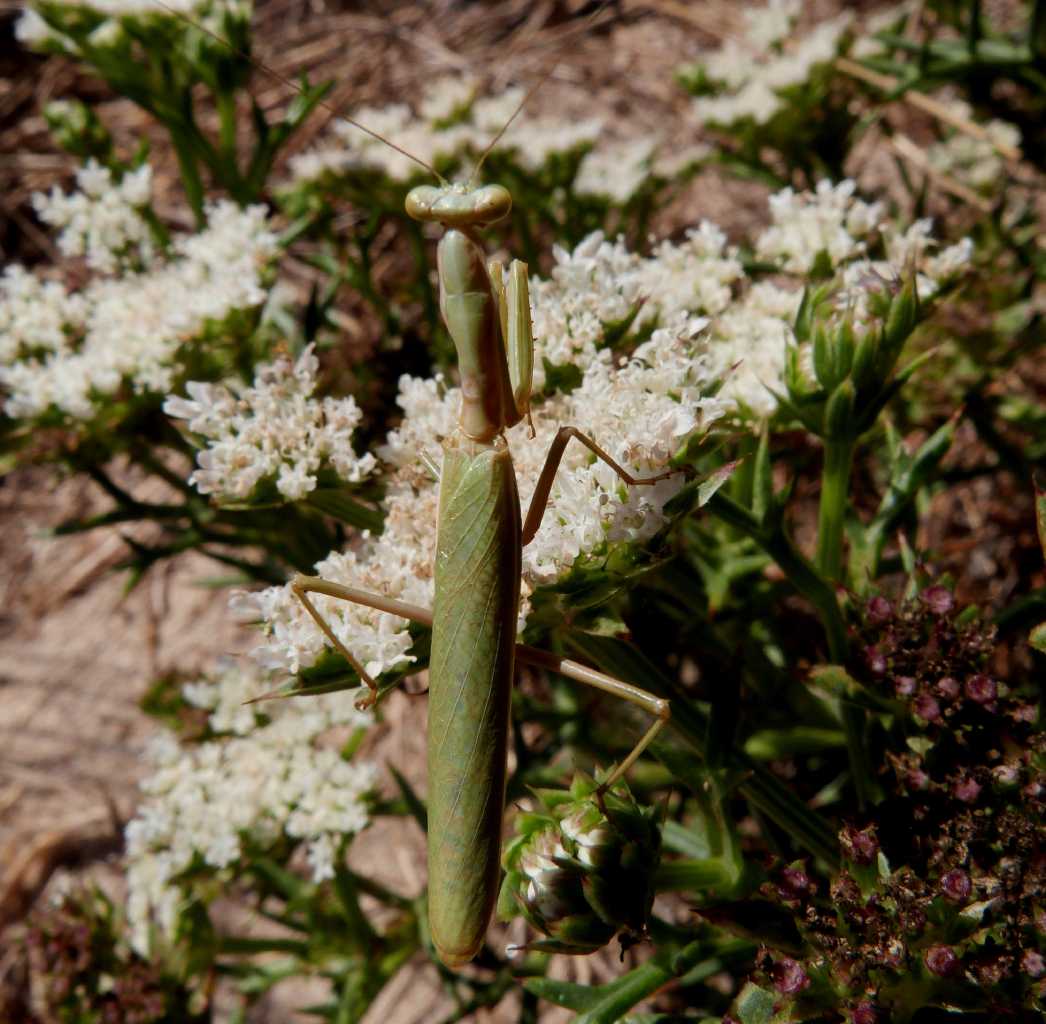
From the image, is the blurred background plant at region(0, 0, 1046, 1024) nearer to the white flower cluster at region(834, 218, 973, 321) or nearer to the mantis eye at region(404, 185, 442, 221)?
the white flower cluster at region(834, 218, 973, 321)

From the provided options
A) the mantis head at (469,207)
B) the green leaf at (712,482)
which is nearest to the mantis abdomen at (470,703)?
the green leaf at (712,482)

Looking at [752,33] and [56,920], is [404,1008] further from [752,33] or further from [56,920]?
[752,33]

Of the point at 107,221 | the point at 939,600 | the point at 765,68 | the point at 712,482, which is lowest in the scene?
the point at 939,600

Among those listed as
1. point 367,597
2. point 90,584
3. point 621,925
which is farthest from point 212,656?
point 621,925

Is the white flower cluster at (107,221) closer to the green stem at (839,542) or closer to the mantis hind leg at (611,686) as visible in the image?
the mantis hind leg at (611,686)

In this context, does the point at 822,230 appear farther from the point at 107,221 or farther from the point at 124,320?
the point at 107,221

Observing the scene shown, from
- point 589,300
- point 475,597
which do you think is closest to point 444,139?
point 589,300

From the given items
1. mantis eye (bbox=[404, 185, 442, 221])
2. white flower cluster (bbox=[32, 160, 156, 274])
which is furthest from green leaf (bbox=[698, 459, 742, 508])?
white flower cluster (bbox=[32, 160, 156, 274])
